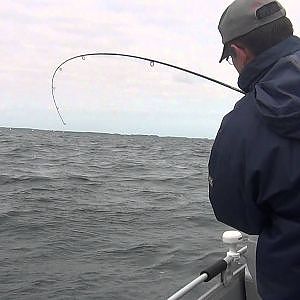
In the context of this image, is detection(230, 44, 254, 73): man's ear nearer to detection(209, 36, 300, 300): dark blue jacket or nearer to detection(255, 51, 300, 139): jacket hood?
detection(209, 36, 300, 300): dark blue jacket

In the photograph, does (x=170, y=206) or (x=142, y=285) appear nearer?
(x=142, y=285)

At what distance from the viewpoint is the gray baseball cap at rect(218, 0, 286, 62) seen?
5.37 ft

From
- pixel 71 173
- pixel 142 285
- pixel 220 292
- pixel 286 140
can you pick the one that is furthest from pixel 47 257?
pixel 71 173

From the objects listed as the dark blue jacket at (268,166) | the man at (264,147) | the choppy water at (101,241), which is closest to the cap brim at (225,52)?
the man at (264,147)

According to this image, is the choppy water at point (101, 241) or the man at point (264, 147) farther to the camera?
the choppy water at point (101, 241)

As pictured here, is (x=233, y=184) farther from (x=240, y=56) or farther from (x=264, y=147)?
(x=240, y=56)

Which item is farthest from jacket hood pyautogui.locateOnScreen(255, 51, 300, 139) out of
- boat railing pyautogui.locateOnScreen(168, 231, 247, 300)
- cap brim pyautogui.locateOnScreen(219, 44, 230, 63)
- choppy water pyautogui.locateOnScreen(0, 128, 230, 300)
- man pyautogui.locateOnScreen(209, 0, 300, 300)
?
choppy water pyautogui.locateOnScreen(0, 128, 230, 300)

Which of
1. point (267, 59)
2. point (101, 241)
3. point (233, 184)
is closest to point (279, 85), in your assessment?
point (267, 59)

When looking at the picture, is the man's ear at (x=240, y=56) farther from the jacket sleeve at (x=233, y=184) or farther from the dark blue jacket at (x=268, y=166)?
the jacket sleeve at (x=233, y=184)

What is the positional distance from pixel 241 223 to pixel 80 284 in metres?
5.57

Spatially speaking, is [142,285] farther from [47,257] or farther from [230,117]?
[230,117]

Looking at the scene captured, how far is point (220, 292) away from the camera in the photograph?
136 inches

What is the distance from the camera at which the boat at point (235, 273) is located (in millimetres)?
3395

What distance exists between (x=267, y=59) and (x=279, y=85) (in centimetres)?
16
